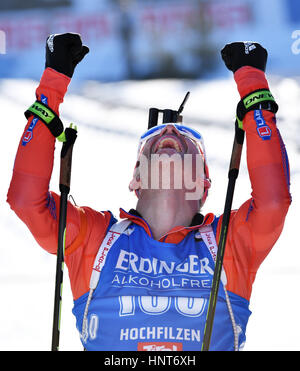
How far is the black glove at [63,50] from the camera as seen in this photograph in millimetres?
3418

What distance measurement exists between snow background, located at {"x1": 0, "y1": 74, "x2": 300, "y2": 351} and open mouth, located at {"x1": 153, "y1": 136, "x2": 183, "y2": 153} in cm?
69

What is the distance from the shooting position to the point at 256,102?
10.8ft

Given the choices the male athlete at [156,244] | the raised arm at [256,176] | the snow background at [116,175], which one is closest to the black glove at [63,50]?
the male athlete at [156,244]

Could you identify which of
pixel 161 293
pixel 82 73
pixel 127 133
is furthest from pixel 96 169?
pixel 161 293

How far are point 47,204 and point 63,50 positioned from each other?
2.25ft

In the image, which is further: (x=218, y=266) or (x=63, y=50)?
(x=63, y=50)

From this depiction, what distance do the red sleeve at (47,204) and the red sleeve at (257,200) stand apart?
613 millimetres

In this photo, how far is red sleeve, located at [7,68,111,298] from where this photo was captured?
10.8 ft

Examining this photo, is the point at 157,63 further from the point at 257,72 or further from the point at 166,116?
the point at 257,72

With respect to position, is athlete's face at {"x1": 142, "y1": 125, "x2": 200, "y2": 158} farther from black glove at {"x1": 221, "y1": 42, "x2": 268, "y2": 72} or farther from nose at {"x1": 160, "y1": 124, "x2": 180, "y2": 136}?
black glove at {"x1": 221, "y1": 42, "x2": 268, "y2": 72}

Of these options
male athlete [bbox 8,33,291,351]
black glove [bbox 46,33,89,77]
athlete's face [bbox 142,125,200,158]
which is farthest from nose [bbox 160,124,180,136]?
black glove [bbox 46,33,89,77]

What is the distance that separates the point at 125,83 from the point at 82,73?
257mm

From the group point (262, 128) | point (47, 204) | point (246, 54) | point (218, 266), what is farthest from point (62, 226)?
point (246, 54)

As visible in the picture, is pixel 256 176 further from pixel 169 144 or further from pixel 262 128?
pixel 169 144
